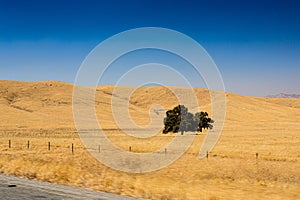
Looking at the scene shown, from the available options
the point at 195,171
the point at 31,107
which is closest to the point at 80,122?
the point at 31,107

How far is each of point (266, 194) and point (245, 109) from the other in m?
173

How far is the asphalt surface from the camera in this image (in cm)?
832

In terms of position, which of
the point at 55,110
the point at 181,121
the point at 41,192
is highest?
the point at 55,110

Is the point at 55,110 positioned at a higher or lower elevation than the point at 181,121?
higher

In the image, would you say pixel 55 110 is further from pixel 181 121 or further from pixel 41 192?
pixel 41 192

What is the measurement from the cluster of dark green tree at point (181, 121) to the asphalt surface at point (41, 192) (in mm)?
65443

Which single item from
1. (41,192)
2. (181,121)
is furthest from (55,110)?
(41,192)

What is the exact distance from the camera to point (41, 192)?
8969mm

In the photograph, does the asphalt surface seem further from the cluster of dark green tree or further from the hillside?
the hillside

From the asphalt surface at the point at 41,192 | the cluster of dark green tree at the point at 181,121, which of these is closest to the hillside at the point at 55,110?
the cluster of dark green tree at the point at 181,121

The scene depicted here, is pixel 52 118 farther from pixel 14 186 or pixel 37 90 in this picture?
pixel 14 186

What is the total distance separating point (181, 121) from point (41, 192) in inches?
2697

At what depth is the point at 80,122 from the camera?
122062 mm

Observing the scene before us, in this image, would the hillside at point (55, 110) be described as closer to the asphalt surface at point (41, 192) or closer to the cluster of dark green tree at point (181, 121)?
the cluster of dark green tree at point (181, 121)
